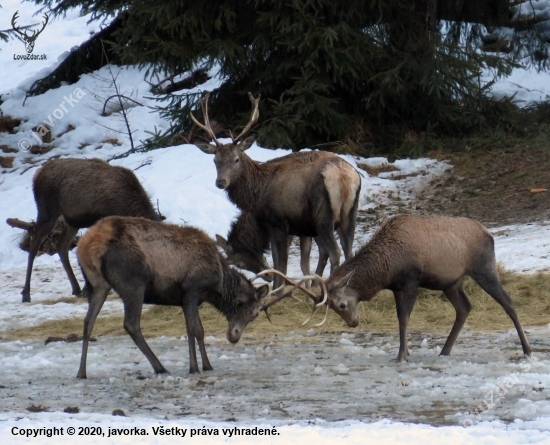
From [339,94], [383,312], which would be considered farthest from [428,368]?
[339,94]

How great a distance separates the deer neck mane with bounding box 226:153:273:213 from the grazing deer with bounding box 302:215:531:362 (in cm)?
307

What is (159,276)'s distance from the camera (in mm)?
7254

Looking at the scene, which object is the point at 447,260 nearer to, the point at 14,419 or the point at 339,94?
→ the point at 14,419

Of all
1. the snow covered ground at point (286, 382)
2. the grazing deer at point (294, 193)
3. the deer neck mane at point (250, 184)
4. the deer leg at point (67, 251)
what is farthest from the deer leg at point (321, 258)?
the deer leg at point (67, 251)

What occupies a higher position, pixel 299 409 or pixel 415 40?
pixel 415 40

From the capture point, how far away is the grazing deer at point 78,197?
426 inches

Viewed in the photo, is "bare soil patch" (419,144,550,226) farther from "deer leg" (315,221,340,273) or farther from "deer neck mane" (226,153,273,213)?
"deer neck mane" (226,153,273,213)

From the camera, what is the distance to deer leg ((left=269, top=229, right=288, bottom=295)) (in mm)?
10484

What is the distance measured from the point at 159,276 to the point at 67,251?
437 centimetres

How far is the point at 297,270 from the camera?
38.3ft

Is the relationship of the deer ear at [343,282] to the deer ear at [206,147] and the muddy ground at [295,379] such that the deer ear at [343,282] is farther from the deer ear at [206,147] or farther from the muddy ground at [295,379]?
the deer ear at [206,147]

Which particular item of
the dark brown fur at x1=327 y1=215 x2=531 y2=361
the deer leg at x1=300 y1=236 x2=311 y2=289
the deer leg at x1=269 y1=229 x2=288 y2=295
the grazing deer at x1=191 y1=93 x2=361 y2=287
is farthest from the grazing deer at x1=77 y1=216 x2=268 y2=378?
the deer leg at x1=300 y1=236 x2=311 y2=289

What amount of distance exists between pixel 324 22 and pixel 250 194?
628cm

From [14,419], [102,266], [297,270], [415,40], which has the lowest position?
[297,270]
